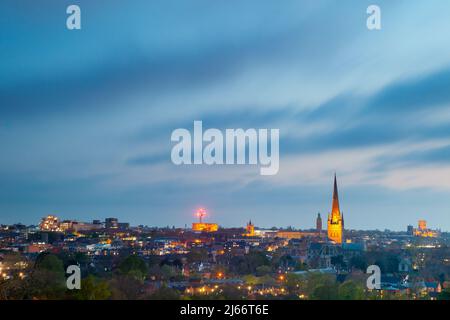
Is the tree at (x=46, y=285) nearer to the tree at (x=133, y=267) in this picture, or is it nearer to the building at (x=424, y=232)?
the tree at (x=133, y=267)

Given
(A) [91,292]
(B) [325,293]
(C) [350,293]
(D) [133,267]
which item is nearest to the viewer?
(A) [91,292]

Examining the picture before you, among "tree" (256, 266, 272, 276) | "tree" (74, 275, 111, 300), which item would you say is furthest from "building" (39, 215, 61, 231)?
"tree" (74, 275, 111, 300)

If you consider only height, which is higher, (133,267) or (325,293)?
(133,267)

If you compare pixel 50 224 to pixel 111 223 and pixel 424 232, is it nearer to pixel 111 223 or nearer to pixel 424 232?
pixel 111 223

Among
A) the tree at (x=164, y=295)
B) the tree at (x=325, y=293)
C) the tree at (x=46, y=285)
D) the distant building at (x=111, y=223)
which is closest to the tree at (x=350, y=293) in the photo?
the tree at (x=325, y=293)

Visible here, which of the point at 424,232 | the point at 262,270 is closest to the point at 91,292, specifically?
the point at 262,270

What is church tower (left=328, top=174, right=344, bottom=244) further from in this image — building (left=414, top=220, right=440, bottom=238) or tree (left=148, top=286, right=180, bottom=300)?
tree (left=148, top=286, right=180, bottom=300)

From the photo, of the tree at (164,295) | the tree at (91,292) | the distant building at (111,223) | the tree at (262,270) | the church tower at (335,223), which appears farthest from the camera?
the distant building at (111,223)

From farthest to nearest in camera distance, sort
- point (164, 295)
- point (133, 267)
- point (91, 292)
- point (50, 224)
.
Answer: point (50, 224)
point (133, 267)
point (164, 295)
point (91, 292)

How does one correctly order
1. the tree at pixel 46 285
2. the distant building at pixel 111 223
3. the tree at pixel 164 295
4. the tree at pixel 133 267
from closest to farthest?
the tree at pixel 46 285, the tree at pixel 164 295, the tree at pixel 133 267, the distant building at pixel 111 223
